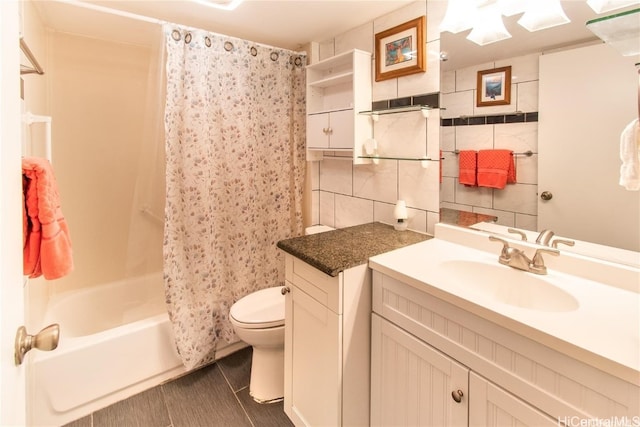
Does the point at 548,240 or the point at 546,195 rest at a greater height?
the point at 546,195

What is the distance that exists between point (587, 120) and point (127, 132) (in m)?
2.83

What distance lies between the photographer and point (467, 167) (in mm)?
1575

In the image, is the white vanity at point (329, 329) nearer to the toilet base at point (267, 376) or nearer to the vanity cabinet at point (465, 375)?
the vanity cabinet at point (465, 375)

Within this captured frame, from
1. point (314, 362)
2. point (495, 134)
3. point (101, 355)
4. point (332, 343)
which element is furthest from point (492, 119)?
point (101, 355)

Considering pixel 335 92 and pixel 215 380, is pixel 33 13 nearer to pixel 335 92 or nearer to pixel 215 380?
pixel 335 92

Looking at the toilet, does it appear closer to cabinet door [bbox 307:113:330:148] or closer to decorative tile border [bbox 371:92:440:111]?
cabinet door [bbox 307:113:330:148]

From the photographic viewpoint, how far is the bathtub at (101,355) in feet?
5.23

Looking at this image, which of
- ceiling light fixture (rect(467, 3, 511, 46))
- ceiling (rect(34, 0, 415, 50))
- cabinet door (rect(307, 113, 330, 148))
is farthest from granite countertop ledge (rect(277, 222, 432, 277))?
ceiling (rect(34, 0, 415, 50))

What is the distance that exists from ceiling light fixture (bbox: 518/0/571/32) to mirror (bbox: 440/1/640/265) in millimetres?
18

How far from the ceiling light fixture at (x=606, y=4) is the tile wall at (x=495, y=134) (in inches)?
8.3

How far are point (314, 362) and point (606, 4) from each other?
67.4 inches

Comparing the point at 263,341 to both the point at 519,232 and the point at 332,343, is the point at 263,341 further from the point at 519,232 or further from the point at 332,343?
the point at 519,232

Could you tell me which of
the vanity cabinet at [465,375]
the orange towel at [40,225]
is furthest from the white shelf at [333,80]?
the orange towel at [40,225]

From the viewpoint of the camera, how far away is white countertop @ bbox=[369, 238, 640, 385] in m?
0.76
